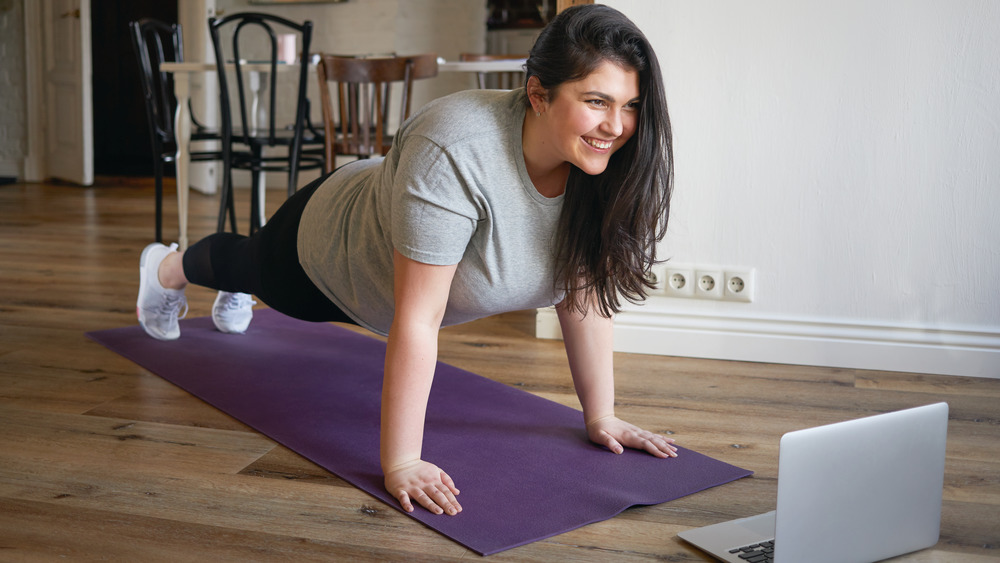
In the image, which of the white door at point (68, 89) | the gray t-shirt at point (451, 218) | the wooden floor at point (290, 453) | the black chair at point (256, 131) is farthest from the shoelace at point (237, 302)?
the white door at point (68, 89)

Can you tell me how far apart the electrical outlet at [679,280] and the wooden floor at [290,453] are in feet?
0.57

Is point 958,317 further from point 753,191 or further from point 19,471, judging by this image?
point 19,471

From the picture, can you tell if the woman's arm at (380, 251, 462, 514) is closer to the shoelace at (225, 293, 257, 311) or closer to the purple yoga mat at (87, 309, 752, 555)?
the purple yoga mat at (87, 309, 752, 555)

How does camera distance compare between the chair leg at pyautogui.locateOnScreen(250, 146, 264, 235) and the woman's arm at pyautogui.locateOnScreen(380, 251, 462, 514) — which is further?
the chair leg at pyautogui.locateOnScreen(250, 146, 264, 235)

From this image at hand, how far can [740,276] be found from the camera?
2.16 metres

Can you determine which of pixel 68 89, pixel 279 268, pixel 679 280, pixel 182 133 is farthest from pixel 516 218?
pixel 68 89

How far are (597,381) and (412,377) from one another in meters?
0.40

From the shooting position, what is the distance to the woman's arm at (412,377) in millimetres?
1273

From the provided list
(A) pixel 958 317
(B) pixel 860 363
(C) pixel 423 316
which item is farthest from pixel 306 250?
(A) pixel 958 317

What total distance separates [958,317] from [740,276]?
1.64 ft

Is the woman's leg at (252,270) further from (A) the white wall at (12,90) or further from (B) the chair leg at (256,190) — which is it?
(A) the white wall at (12,90)

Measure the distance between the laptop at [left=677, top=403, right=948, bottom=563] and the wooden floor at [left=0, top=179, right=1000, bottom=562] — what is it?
2.7 inches

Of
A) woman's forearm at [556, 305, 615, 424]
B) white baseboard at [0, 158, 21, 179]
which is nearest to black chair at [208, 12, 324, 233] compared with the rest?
woman's forearm at [556, 305, 615, 424]

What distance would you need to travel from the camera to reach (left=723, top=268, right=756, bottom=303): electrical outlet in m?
2.15
